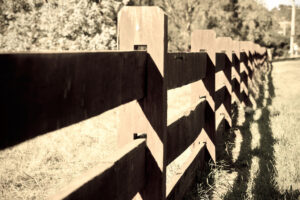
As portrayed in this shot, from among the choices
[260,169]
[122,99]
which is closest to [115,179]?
[122,99]

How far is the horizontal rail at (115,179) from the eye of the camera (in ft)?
4.58

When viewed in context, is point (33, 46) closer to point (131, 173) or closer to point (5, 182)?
point (5, 182)

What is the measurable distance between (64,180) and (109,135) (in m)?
2.72

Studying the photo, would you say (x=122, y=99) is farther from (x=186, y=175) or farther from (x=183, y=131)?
(x=186, y=175)

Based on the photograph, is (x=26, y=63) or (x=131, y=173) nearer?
(x=26, y=63)

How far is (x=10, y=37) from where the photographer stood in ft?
46.4

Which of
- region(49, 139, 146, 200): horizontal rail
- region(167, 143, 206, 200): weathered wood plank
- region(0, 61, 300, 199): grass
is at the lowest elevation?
region(0, 61, 300, 199): grass

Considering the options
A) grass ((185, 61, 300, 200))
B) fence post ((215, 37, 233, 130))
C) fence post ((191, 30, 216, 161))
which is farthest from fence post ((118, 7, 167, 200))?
fence post ((215, 37, 233, 130))

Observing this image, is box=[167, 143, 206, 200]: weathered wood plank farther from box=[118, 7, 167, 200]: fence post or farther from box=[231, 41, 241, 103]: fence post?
box=[231, 41, 241, 103]: fence post

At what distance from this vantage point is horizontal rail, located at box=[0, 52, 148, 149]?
3.31 ft

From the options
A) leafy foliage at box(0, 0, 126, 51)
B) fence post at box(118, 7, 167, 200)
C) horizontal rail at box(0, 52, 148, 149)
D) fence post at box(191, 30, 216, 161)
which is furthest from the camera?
leafy foliage at box(0, 0, 126, 51)

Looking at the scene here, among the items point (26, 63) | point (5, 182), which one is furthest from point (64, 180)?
point (26, 63)

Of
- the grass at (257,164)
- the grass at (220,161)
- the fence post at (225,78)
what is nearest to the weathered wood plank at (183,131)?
the grass at (220,161)

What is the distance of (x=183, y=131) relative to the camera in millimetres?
3119
